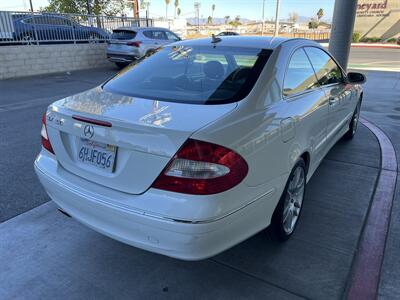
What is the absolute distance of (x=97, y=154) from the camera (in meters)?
2.27

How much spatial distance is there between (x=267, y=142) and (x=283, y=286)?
3.24ft

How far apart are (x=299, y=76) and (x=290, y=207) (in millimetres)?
1127

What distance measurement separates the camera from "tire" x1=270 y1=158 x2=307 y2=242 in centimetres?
273

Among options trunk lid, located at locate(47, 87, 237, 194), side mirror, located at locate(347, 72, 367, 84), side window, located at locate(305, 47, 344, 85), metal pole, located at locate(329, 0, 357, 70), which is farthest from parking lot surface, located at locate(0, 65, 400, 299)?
metal pole, located at locate(329, 0, 357, 70)

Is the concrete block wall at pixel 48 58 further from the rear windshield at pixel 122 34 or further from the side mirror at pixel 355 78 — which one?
the side mirror at pixel 355 78

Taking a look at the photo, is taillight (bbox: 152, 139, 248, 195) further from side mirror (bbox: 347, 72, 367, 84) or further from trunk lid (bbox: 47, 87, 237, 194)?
side mirror (bbox: 347, 72, 367, 84)

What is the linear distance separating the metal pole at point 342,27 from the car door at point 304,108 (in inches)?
183

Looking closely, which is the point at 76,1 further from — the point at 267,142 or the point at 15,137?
the point at 267,142

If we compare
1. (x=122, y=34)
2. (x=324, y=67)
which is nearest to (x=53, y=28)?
(x=122, y=34)

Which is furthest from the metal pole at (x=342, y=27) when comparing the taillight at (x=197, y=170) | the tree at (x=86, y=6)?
the tree at (x=86, y=6)

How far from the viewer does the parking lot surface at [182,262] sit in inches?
95.9

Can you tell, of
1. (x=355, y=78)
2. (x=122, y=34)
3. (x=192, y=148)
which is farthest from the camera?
(x=122, y=34)

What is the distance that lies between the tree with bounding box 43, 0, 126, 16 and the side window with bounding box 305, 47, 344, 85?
18.5 meters

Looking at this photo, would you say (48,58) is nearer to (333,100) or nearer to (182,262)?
(333,100)
